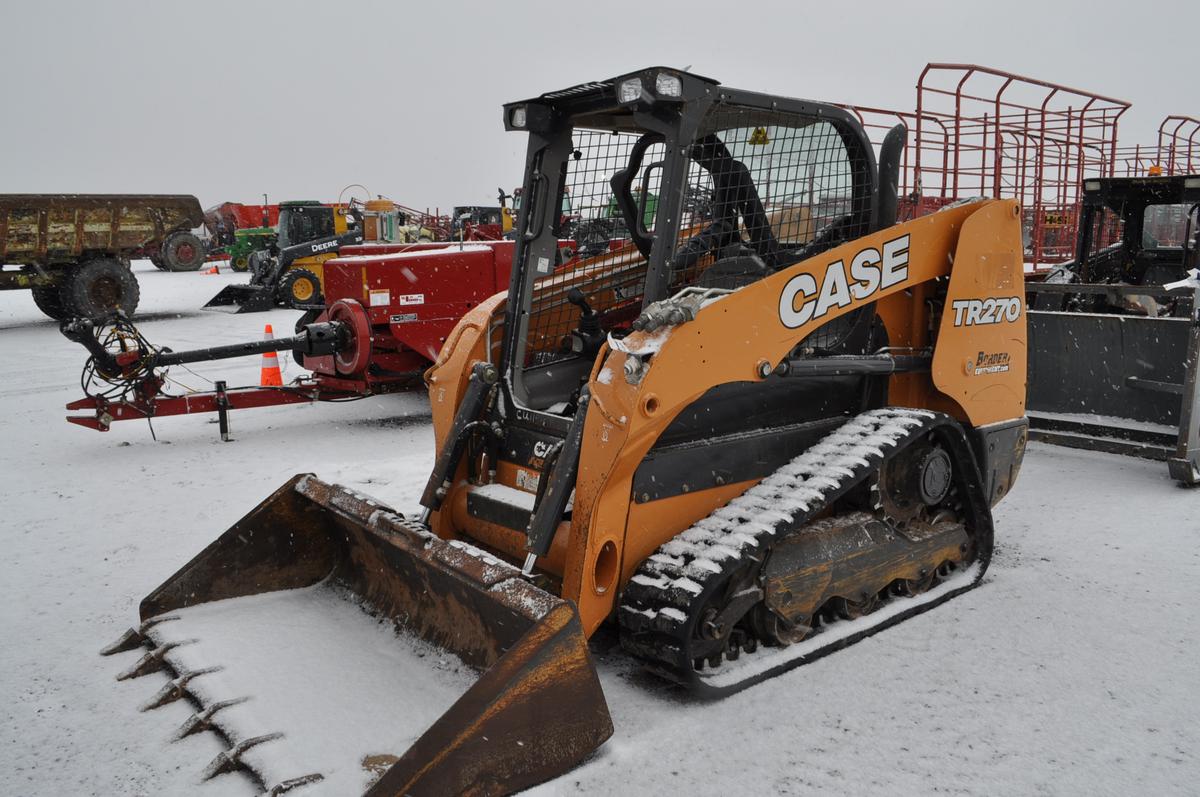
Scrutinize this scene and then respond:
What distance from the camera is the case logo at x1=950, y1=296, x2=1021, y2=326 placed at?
449 centimetres

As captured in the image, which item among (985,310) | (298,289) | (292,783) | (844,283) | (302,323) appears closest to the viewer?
(292,783)

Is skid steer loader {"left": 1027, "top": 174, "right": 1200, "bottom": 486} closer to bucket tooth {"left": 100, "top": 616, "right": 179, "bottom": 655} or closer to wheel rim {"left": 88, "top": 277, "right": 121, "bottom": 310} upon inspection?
bucket tooth {"left": 100, "top": 616, "right": 179, "bottom": 655}

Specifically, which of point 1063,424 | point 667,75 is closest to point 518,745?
point 667,75

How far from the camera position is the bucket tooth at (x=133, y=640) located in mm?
3930

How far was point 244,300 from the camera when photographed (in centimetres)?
1753

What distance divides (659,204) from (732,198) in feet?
1.56

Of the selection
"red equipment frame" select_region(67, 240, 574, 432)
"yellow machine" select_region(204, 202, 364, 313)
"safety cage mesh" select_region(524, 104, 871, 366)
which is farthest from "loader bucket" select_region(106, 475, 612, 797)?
"yellow machine" select_region(204, 202, 364, 313)

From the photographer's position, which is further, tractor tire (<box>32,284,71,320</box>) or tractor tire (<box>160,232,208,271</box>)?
tractor tire (<box>160,232,208,271</box>)

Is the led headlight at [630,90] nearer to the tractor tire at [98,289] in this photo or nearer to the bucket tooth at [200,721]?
the bucket tooth at [200,721]

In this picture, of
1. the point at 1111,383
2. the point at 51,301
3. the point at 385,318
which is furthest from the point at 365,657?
the point at 51,301

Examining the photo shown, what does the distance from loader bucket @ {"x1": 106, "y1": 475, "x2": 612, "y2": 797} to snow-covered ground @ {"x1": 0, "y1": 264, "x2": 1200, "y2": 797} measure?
0.46 ft

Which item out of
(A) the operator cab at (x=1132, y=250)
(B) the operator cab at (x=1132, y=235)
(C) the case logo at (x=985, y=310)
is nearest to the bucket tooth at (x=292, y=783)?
(C) the case logo at (x=985, y=310)

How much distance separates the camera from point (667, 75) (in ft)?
11.6

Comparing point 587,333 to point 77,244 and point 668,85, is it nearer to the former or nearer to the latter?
point 668,85
